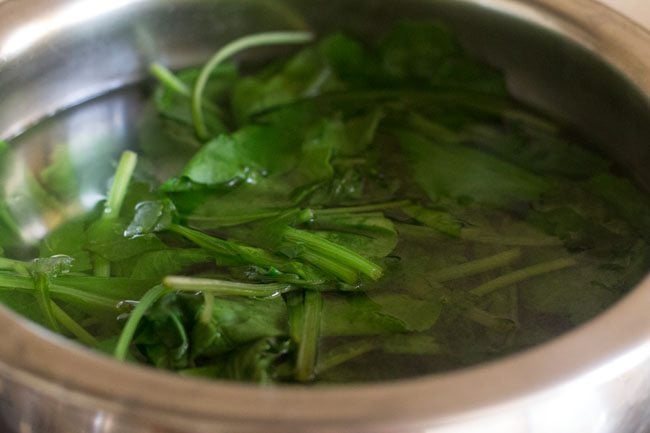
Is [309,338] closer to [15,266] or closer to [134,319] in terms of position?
[134,319]

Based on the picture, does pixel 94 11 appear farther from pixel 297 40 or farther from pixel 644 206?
pixel 644 206

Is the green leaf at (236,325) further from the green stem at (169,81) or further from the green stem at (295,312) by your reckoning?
the green stem at (169,81)

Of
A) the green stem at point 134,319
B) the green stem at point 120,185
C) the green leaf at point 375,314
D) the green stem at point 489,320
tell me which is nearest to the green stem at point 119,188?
the green stem at point 120,185

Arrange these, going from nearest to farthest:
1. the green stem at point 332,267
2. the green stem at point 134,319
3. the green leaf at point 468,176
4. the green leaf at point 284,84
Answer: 1. the green stem at point 134,319
2. the green stem at point 332,267
3. the green leaf at point 468,176
4. the green leaf at point 284,84

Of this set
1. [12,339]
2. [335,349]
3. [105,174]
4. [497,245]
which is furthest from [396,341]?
[105,174]

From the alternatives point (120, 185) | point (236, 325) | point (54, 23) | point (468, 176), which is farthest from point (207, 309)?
point (54, 23)

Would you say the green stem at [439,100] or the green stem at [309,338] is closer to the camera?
the green stem at [309,338]

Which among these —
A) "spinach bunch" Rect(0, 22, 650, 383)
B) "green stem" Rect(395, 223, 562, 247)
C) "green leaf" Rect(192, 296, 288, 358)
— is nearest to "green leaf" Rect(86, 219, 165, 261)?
"spinach bunch" Rect(0, 22, 650, 383)
